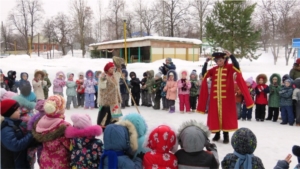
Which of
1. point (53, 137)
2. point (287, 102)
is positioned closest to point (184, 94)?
point (287, 102)

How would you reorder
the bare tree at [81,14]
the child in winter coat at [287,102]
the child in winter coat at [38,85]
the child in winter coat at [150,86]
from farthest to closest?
the bare tree at [81,14]
the child in winter coat at [150,86]
the child in winter coat at [38,85]
the child in winter coat at [287,102]

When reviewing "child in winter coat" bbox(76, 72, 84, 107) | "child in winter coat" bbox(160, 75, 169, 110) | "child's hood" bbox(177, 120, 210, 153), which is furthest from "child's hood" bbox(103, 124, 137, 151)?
"child in winter coat" bbox(76, 72, 84, 107)

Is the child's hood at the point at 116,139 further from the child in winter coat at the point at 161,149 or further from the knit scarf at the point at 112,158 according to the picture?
the child in winter coat at the point at 161,149

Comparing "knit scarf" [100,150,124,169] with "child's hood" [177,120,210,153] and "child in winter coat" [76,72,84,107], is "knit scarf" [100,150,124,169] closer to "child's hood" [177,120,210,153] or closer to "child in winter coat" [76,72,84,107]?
"child's hood" [177,120,210,153]

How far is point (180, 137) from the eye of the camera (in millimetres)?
2977

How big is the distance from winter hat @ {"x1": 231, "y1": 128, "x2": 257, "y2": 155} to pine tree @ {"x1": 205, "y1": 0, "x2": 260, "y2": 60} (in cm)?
2000

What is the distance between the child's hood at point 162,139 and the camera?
9.44ft

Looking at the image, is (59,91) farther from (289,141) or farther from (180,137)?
(180,137)

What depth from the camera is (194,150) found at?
2875 mm

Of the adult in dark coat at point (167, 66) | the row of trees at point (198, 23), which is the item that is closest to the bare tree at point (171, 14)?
the row of trees at point (198, 23)

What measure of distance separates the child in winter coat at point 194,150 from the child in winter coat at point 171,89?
7.05 metres

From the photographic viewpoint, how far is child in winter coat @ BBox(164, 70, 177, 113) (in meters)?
10.1

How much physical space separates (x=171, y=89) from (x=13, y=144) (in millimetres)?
7337

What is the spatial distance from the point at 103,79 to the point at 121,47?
21.5m
